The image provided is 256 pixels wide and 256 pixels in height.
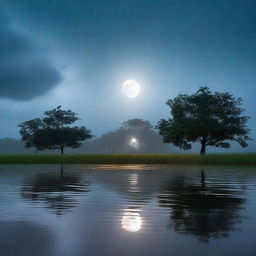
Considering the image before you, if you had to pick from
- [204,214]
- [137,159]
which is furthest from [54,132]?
[204,214]

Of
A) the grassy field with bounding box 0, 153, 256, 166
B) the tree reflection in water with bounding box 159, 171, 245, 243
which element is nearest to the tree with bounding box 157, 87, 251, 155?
the grassy field with bounding box 0, 153, 256, 166

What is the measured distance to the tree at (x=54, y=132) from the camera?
87.5 metres

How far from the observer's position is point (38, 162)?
6688 centimetres

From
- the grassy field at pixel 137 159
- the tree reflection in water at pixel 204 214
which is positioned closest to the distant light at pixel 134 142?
the grassy field at pixel 137 159

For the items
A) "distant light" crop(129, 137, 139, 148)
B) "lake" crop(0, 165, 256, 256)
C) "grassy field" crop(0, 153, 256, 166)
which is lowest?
"lake" crop(0, 165, 256, 256)

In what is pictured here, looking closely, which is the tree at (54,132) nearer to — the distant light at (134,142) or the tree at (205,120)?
the tree at (205,120)

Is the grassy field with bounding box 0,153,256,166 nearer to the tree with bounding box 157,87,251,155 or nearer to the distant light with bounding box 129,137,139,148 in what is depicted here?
the tree with bounding box 157,87,251,155

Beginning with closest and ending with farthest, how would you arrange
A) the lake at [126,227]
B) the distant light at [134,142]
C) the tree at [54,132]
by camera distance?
the lake at [126,227], the tree at [54,132], the distant light at [134,142]

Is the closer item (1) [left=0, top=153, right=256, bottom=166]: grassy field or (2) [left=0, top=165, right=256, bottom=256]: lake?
(2) [left=0, top=165, right=256, bottom=256]: lake

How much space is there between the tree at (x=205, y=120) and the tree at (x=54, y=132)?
22.0 meters

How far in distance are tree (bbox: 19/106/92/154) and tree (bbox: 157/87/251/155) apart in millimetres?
22038

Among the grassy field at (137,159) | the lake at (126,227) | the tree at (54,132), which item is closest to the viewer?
the lake at (126,227)

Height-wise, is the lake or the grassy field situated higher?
the grassy field

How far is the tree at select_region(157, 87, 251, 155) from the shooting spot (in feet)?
234
